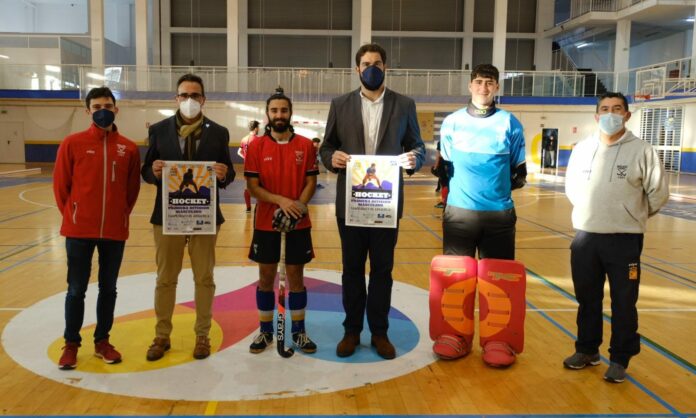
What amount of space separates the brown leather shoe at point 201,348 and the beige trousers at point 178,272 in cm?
4

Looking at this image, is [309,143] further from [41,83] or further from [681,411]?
[41,83]

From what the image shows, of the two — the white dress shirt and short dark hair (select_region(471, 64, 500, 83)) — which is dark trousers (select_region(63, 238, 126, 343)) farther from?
short dark hair (select_region(471, 64, 500, 83))

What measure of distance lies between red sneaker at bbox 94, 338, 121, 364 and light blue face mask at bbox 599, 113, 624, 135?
3.65 metres

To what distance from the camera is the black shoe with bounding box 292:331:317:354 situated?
4164 millimetres

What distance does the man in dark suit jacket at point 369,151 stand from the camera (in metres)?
4.04

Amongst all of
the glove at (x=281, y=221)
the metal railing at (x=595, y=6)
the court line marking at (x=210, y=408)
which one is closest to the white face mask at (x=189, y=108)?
the glove at (x=281, y=221)

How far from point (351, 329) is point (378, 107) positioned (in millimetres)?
1646

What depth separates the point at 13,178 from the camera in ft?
66.2

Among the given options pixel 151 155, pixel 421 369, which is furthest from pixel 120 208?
pixel 421 369

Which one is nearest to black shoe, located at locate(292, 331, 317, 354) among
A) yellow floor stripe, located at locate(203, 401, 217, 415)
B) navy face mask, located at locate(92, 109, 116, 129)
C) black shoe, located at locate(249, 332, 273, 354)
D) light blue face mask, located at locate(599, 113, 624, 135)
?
black shoe, located at locate(249, 332, 273, 354)

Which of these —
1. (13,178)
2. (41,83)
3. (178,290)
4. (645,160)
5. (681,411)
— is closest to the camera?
(681,411)

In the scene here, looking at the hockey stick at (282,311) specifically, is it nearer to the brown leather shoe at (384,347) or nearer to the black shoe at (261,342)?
the black shoe at (261,342)

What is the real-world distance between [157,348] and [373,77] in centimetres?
245

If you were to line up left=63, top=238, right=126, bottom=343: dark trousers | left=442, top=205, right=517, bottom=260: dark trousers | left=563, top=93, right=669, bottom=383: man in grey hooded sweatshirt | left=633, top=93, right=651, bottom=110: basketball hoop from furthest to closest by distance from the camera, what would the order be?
left=633, top=93, right=651, bottom=110: basketball hoop
left=442, top=205, right=517, bottom=260: dark trousers
left=63, top=238, right=126, bottom=343: dark trousers
left=563, top=93, right=669, bottom=383: man in grey hooded sweatshirt
